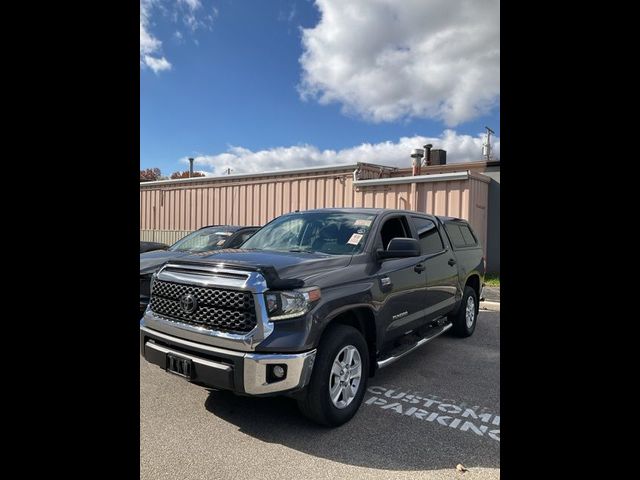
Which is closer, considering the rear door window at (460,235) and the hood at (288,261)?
the hood at (288,261)

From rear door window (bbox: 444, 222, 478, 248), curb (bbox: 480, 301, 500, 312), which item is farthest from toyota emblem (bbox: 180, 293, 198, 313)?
curb (bbox: 480, 301, 500, 312)

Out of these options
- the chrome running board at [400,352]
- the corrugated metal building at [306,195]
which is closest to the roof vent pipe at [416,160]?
the corrugated metal building at [306,195]

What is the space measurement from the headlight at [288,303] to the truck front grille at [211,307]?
13 centimetres

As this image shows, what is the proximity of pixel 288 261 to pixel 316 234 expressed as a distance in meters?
0.97

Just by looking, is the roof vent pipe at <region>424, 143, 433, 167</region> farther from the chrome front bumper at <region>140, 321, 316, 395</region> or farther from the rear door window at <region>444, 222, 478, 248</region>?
the chrome front bumper at <region>140, 321, 316, 395</region>

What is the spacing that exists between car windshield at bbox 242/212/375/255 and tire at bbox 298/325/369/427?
0.88m

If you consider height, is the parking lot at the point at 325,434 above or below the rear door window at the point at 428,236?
below

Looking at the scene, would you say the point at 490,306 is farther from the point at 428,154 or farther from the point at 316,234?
the point at 428,154

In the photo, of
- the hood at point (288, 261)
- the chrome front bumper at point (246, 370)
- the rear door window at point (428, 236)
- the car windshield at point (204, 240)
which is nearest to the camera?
the chrome front bumper at point (246, 370)

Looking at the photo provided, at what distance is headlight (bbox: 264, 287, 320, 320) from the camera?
3.05 metres

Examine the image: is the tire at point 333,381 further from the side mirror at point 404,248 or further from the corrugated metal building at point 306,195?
the corrugated metal building at point 306,195

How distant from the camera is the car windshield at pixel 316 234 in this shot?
4117 millimetres

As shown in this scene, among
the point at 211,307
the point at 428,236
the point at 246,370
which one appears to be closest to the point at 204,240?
the point at 428,236
